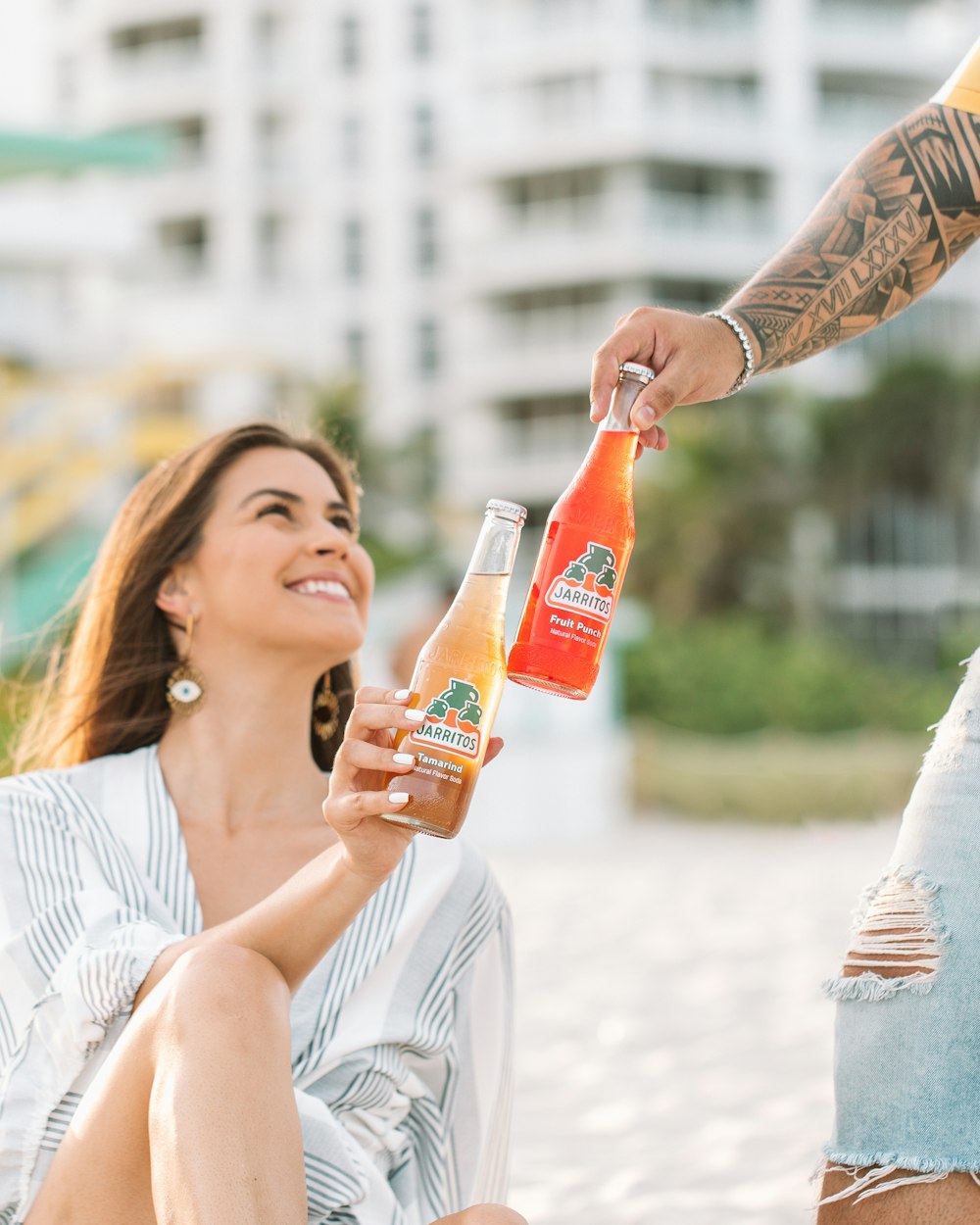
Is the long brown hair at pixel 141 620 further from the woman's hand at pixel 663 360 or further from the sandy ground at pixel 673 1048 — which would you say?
the sandy ground at pixel 673 1048

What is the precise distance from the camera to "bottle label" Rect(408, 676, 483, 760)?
74.1 inches

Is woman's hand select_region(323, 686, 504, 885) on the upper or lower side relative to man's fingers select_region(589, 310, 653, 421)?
lower

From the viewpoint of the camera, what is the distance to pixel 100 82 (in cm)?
4975

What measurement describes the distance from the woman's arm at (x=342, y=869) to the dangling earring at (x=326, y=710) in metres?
0.79

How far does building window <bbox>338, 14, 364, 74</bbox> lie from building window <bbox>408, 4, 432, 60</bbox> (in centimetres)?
170

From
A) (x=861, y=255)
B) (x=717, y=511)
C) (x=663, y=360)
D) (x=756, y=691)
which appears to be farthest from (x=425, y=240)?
(x=663, y=360)

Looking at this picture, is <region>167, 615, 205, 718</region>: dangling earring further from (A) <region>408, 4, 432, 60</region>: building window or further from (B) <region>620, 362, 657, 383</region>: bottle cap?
(A) <region>408, 4, 432, 60</region>: building window

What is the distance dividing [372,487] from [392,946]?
3314cm

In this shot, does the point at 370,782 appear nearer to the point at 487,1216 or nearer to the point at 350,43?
the point at 487,1216

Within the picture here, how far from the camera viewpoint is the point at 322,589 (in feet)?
8.81

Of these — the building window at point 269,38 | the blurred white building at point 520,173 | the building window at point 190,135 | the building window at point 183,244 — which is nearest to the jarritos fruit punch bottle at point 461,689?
the blurred white building at point 520,173

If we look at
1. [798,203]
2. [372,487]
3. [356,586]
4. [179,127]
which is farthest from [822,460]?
[356,586]

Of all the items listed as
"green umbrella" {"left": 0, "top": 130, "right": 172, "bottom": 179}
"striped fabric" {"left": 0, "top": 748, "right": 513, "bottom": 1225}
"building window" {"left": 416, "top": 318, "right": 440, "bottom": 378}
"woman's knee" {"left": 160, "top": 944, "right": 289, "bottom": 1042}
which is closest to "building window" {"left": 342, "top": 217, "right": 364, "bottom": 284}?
"building window" {"left": 416, "top": 318, "right": 440, "bottom": 378}

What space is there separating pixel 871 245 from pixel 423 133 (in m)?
54.8
